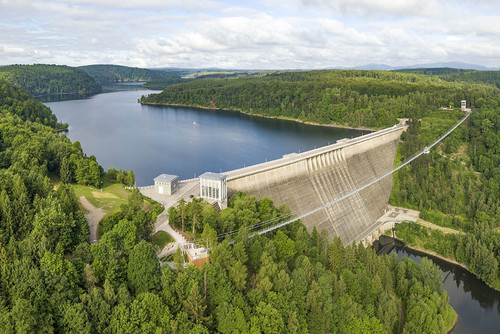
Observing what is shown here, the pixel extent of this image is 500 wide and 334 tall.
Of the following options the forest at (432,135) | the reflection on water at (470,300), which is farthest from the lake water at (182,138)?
the reflection on water at (470,300)

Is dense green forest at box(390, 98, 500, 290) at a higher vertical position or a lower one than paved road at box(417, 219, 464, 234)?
higher

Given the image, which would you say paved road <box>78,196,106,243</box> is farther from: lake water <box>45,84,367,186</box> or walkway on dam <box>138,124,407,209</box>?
lake water <box>45,84,367,186</box>

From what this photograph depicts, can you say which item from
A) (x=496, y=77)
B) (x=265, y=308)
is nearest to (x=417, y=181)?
(x=265, y=308)

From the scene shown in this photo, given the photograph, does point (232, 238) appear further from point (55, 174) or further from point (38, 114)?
point (38, 114)

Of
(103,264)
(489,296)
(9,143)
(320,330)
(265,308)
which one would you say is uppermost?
(9,143)

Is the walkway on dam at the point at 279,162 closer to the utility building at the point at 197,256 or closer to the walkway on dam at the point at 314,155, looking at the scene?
the walkway on dam at the point at 314,155

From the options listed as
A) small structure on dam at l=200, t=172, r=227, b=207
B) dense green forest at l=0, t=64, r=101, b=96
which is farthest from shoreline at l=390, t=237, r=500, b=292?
dense green forest at l=0, t=64, r=101, b=96
